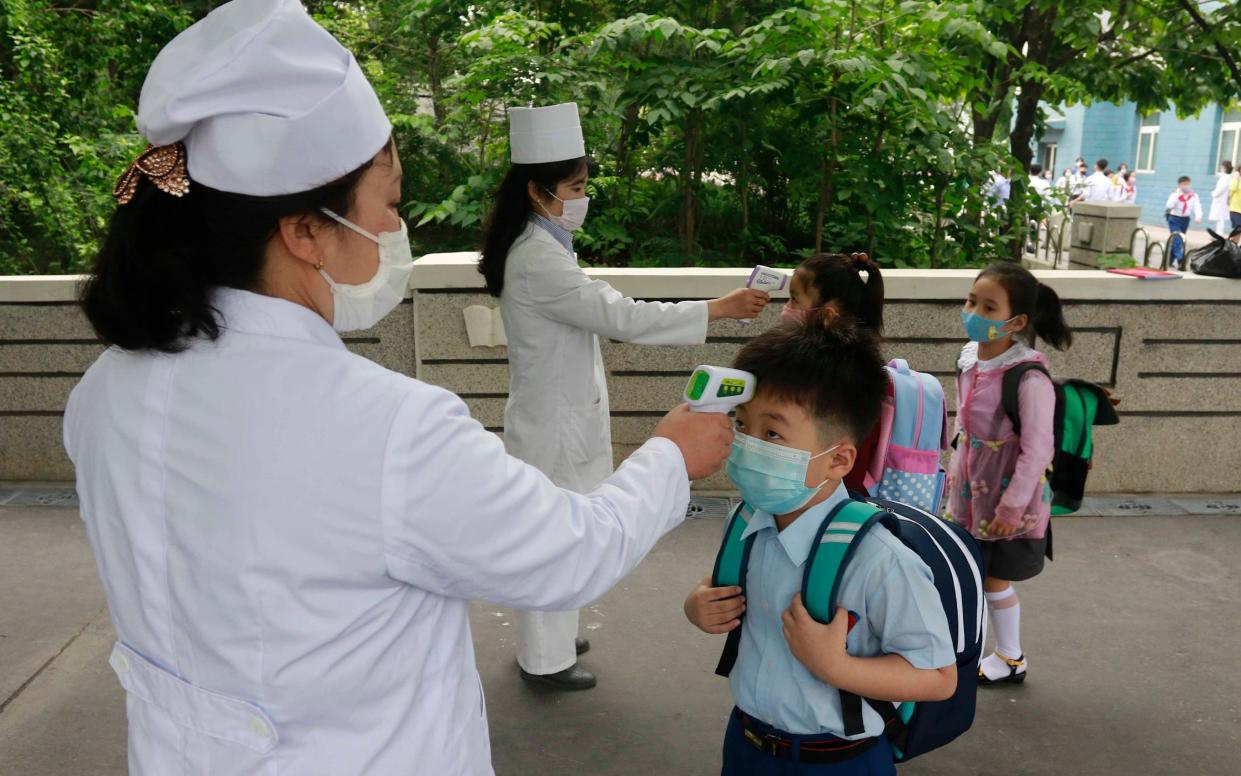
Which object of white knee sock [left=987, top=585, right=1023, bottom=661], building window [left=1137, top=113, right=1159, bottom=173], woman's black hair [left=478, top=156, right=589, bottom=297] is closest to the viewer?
woman's black hair [left=478, top=156, right=589, bottom=297]

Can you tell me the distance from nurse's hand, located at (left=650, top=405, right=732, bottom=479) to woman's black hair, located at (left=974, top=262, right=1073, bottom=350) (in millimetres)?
2156

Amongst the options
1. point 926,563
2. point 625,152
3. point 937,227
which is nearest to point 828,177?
point 937,227

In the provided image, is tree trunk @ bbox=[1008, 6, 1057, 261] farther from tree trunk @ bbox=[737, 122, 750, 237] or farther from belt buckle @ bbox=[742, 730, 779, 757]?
belt buckle @ bbox=[742, 730, 779, 757]

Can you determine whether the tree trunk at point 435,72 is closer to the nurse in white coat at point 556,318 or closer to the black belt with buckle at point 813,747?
the nurse in white coat at point 556,318

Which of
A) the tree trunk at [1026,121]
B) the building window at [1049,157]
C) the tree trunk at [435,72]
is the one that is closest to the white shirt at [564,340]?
the tree trunk at [1026,121]

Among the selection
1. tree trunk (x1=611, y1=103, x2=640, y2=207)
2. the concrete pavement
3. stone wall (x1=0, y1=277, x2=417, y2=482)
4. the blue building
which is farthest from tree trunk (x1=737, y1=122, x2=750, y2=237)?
the blue building

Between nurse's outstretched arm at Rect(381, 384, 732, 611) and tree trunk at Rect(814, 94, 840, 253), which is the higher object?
tree trunk at Rect(814, 94, 840, 253)

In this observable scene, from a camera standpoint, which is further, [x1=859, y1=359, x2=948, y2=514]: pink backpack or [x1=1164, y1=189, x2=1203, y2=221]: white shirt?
[x1=1164, y1=189, x2=1203, y2=221]: white shirt

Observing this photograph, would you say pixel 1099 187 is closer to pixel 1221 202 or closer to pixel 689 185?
pixel 1221 202

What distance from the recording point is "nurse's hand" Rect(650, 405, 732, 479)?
5.98ft

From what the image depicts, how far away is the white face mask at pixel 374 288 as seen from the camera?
5.17ft

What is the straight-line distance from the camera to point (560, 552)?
152cm

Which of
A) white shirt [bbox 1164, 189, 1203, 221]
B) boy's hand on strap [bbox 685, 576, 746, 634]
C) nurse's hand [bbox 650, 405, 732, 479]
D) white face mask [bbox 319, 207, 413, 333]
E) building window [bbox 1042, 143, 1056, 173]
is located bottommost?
boy's hand on strap [bbox 685, 576, 746, 634]

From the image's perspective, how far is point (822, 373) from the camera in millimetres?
2096
